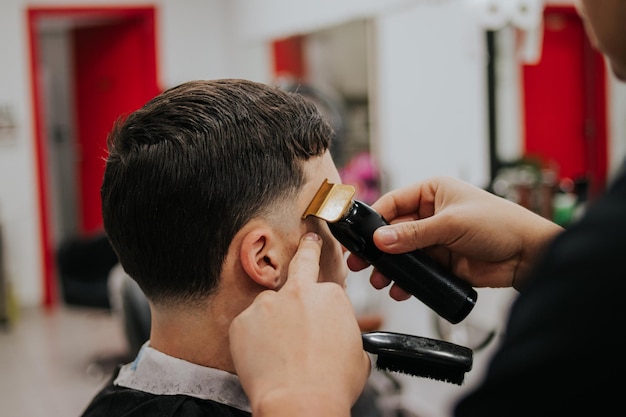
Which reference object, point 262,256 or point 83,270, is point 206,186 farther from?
point 83,270

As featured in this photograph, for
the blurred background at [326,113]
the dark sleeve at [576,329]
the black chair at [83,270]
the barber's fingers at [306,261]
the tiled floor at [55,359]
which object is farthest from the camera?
the black chair at [83,270]

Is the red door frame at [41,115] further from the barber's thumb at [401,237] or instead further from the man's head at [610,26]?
the man's head at [610,26]

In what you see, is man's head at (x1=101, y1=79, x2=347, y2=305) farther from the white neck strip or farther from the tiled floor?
the tiled floor

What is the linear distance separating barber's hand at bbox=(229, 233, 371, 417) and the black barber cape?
0.27 m

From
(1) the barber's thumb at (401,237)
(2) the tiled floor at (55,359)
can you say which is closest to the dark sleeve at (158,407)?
(1) the barber's thumb at (401,237)

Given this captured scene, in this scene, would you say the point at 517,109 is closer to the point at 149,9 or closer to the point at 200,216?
the point at 200,216

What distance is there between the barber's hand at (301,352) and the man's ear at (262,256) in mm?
156

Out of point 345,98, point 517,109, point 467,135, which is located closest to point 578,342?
point 517,109

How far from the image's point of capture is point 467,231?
1.38 meters

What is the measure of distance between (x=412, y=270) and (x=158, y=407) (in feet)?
1.57

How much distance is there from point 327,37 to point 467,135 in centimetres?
152

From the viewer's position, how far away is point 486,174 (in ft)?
10.4

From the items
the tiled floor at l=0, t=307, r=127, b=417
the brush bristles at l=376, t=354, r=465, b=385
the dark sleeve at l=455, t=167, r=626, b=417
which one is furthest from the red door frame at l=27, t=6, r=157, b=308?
the dark sleeve at l=455, t=167, r=626, b=417

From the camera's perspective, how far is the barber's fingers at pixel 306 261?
112 cm
